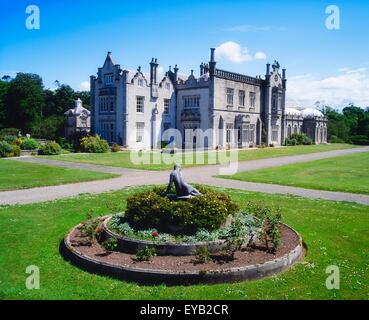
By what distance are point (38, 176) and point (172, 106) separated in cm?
3095

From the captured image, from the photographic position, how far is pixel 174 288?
8250 mm

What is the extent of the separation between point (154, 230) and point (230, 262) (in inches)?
102

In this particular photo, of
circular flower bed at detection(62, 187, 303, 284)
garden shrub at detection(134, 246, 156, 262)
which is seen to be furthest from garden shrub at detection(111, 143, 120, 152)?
garden shrub at detection(134, 246, 156, 262)

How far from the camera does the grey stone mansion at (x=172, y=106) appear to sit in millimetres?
47562

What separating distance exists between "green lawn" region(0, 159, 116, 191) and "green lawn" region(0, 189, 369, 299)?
552cm

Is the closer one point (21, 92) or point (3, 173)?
point (3, 173)

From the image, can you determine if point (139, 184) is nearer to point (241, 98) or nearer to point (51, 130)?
point (241, 98)

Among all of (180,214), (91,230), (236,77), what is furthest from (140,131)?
(180,214)

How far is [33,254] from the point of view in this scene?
10.3 m

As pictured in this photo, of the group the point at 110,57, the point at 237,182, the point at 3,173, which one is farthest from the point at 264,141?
the point at 3,173

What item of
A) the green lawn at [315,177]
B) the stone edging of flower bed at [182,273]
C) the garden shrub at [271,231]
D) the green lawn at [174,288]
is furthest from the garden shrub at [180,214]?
the green lawn at [315,177]

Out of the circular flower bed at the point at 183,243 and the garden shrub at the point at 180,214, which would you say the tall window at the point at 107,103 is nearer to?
the circular flower bed at the point at 183,243

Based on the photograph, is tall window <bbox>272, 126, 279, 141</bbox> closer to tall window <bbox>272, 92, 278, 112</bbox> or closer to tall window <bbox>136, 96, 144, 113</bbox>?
tall window <bbox>272, 92, 278, 112</bbox>
